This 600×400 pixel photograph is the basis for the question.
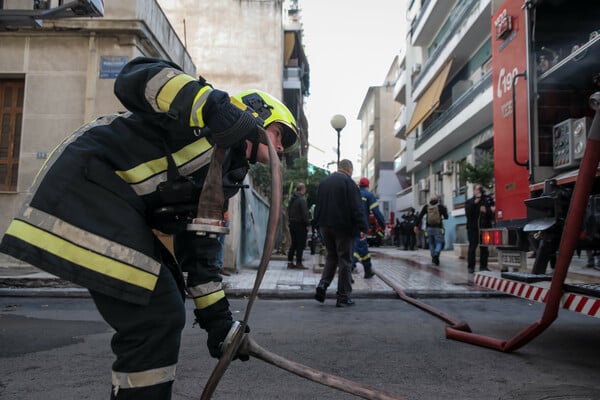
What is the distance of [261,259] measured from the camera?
1.79 meters

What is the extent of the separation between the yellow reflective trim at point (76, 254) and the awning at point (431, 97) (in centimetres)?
2280

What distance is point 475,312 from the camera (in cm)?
593

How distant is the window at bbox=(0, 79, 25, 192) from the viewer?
32.2 feet

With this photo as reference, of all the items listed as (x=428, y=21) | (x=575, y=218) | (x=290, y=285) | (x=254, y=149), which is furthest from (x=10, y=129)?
(x=428, y=21)

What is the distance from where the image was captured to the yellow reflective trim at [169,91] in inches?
65.2

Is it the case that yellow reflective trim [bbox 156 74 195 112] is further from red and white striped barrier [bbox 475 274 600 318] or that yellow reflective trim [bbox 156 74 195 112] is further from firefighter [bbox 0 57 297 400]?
red and white striped barrier [bbox 475 274 600 318]

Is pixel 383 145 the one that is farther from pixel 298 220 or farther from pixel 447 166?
pixel 298 220

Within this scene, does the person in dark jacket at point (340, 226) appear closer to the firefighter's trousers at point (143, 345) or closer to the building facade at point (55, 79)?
the building facade at point (55, 79)

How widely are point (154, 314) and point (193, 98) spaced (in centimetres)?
72

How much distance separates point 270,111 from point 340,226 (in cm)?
427

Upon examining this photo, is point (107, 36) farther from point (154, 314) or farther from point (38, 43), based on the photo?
point (154, 314)

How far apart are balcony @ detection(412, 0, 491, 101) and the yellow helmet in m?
18.5

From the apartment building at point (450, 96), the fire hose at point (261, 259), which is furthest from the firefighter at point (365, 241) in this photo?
the apartment building at point (450, 96)


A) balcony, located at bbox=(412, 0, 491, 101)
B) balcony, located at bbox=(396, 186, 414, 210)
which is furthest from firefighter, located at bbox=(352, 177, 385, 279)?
balcony, located at bbox=(396, 186, 414, 210)
